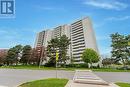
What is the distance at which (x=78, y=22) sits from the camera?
5581 inches

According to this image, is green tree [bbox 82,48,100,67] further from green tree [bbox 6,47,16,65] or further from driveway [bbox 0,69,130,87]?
driveway [bbox 0,69,130,87]

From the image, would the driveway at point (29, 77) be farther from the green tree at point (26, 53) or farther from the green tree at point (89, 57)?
the green tree at point (26, 53)

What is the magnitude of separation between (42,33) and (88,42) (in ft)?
170

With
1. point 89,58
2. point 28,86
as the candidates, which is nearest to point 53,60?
point 89,58

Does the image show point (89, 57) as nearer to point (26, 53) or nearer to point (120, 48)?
point (120, 48)

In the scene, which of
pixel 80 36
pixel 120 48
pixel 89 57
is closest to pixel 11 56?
pixel 89 57

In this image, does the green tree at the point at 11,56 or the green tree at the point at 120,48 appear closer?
the green tree at the point at 120,48

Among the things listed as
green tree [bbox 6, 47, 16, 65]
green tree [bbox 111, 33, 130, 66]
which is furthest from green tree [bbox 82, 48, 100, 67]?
green tree [bbox 6, 47, 16, 65]

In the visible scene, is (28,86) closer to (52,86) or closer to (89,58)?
(52,86)

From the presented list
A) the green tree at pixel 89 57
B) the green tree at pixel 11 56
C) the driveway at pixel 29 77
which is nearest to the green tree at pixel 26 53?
the green tree at pixel 11 56

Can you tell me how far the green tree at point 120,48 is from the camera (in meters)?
68.7

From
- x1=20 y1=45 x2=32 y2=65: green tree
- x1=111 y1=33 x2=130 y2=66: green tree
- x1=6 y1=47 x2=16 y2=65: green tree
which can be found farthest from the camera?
x1=20 y1=45 x2=32 y2=65: green tree

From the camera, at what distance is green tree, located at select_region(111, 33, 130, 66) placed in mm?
68688

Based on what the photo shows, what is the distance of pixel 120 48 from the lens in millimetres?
69062
